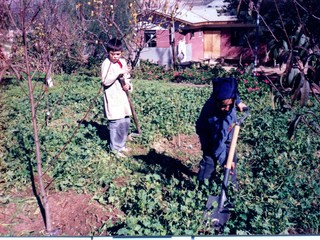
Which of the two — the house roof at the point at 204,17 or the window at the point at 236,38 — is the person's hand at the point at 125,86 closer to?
the house roof at the point at 204,17

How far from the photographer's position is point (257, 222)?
2859mm

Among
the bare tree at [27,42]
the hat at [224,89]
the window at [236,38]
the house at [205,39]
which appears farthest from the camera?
the window at [236,38]

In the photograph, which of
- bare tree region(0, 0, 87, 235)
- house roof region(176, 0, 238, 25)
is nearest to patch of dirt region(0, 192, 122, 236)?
bare tree region(0, 0, 87, 235)

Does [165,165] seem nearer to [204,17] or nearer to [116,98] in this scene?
[116,98]

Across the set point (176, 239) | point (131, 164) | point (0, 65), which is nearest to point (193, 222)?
point (176, 239)

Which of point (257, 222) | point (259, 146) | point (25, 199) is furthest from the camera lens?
point (259, 146)

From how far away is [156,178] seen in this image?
371cm

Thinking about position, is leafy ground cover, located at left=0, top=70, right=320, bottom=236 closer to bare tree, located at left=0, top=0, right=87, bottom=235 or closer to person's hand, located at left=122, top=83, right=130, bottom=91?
bare tree, located at left=0, top=0, right=87, bottom=235

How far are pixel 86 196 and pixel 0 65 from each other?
1673mm

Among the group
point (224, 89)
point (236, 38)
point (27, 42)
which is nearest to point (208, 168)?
point (224, 89)

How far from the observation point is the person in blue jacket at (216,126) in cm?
326

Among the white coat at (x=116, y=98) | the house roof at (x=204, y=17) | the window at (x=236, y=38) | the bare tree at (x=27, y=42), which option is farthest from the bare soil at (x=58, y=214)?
the window at (x=236, y=38)

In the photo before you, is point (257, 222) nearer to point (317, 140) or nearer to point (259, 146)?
point (259, 146)

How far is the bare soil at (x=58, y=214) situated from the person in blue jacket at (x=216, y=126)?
1.11m
